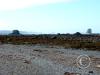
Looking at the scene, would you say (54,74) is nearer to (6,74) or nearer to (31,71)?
(31,71)

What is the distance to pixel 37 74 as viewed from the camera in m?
23.0

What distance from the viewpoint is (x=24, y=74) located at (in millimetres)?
22844

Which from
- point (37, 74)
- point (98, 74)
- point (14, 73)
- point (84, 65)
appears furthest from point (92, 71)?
point (14, 73)

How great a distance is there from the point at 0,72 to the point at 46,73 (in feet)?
12.9

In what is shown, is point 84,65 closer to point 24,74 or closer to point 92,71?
point 92,71

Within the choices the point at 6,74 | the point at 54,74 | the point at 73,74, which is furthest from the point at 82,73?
the point at 6,74

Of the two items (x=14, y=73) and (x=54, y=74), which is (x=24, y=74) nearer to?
(x=14, y=73)

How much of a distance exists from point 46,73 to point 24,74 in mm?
1904

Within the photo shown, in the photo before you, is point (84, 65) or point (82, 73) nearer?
point (82, 73)

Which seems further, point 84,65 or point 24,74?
point 84,65

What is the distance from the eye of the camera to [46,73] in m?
23.5

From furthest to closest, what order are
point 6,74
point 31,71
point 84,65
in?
point 84,65, point 31,71, point 6,74

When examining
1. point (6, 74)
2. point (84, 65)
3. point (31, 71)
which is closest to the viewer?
point (6, 74)

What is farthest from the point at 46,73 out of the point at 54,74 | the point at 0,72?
the point at 0,72
